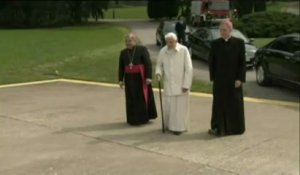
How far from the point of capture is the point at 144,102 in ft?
33.1

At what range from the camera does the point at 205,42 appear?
22.2 m

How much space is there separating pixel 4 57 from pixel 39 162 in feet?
12.2

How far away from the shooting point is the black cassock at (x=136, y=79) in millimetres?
9984

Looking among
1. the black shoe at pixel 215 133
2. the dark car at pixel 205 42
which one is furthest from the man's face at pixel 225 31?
the dark car at pixel 205 42

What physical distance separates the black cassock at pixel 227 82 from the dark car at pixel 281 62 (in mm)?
5023

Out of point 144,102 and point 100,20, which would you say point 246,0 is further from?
point 144,102

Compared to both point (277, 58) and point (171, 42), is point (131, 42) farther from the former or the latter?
point (277, 58)

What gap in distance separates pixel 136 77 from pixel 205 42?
12.5 m

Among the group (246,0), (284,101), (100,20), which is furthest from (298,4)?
(284,101)

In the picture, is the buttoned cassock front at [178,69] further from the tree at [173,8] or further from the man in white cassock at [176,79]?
the tree at [173,8]

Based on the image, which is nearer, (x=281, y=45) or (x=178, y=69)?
(x=178, y=69)

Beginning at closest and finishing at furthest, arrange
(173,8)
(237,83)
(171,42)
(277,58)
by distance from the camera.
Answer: (237,83) < (171,42) < (277,58) < (173,8)

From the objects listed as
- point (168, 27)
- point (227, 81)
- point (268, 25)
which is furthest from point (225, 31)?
point (268, 25)

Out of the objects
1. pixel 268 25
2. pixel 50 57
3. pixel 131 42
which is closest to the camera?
pixel 131 42
